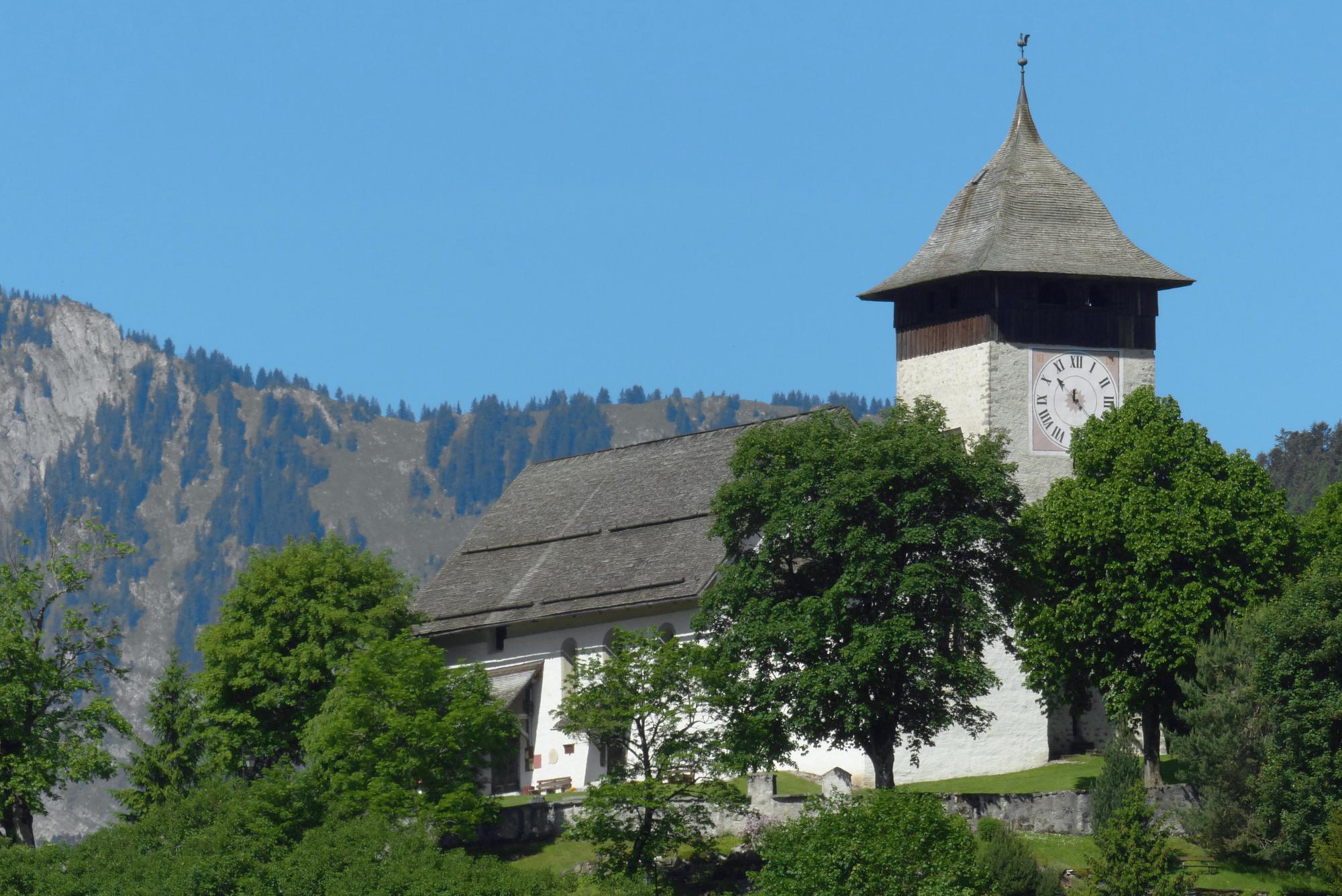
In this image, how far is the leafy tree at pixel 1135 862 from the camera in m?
48.3

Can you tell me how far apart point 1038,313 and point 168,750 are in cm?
3057

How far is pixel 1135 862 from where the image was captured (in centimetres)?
4853

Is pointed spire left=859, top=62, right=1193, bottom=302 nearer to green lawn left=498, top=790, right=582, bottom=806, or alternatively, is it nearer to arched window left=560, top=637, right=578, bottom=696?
arched window left=560, top=637, right=578, bottom=696

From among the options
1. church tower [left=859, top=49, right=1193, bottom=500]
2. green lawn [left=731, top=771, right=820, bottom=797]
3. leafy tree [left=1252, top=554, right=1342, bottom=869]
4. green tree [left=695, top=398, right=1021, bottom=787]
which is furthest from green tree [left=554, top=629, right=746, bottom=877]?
church tower [left=859, top=49, right=1193, bottom=500]

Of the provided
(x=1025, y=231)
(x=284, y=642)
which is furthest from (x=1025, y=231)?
(x=284, y=642)

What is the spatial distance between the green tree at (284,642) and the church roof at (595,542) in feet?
14.6

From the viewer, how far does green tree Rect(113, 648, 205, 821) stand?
70.0 m

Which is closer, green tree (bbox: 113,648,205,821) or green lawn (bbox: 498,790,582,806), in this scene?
green lawn (bbox: 498,790,582,806)

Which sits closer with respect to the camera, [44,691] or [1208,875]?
[1208,875]

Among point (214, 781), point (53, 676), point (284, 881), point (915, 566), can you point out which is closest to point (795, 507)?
point (915, 566)

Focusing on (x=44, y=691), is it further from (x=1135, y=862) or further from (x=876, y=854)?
(x=1135, y=862)

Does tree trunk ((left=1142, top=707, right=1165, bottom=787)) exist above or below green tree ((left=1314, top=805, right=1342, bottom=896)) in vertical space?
above

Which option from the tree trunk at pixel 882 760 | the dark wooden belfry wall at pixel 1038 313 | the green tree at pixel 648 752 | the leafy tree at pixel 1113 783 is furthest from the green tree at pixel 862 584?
the dark wooden belfry wall at pixel 1038 313

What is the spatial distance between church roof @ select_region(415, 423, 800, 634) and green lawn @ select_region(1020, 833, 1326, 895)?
53.5ft
